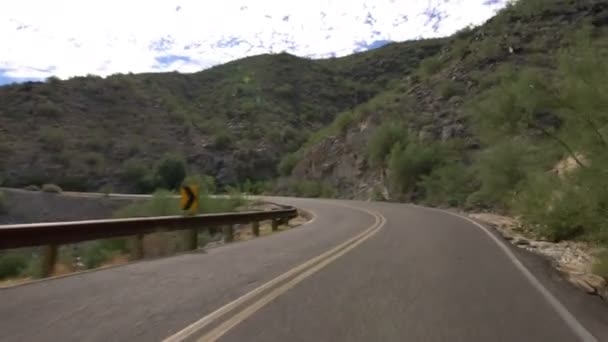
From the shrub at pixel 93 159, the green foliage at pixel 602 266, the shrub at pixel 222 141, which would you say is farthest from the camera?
the shrub at pixel 222 141

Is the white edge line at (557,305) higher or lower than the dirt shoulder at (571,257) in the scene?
higher

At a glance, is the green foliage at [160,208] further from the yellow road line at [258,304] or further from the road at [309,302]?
the yellow road line at [258,304]

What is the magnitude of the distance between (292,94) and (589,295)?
89.6 metres

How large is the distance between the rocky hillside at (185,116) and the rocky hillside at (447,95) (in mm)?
11173

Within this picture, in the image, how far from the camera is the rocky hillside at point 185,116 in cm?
6669

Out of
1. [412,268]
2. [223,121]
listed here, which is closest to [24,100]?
[223,121]

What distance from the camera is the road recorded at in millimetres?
6875

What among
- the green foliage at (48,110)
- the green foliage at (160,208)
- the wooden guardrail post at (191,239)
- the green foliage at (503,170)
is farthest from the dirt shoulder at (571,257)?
the green foliage at (48,110)

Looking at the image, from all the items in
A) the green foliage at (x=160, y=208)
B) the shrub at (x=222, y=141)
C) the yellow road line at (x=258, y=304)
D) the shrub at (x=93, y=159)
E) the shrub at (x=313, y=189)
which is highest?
the shrub at (x=222, y=141)

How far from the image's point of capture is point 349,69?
106 meters

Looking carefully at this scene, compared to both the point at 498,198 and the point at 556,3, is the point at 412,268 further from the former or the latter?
the point at 556,3

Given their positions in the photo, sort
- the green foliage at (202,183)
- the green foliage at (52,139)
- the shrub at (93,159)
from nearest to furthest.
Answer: the green foliage at (202,183)
the green foliage at (52,139)
the shrub at (93,159)

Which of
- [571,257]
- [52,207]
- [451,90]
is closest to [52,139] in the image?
[52,207]

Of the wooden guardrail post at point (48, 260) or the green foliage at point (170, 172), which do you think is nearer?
the wooden guardrail post at point (48, 260)
